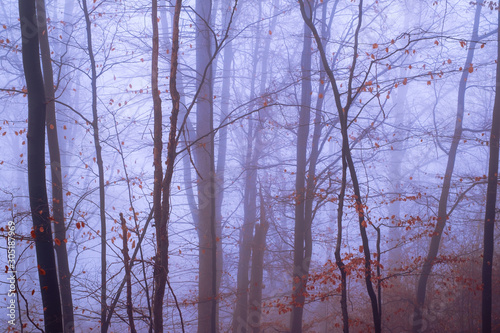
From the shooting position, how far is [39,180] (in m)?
4.21

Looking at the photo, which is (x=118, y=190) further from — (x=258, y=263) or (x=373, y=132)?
Answer: (x=373, y=132)

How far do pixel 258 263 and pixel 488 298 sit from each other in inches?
211

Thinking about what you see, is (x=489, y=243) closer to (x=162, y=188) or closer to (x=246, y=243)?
(x=246, y=243)

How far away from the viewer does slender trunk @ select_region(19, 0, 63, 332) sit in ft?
13.5

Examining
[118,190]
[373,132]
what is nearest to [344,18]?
[373,132]

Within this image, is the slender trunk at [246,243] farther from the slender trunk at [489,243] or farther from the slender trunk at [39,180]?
the slender trunk at [489,243]

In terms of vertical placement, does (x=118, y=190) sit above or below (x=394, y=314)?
above

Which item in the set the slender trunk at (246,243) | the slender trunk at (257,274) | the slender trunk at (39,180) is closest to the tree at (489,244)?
the slender trunk at (257,274)

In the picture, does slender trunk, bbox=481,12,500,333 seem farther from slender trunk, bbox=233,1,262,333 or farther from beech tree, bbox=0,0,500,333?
slender trunk, bbox=233,1,262,333

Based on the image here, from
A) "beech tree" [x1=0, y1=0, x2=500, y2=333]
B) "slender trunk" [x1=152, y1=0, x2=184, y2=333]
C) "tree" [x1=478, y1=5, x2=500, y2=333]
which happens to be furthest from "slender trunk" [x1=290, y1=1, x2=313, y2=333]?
"slender trunk" [x1=152, y1=0, x2=184, y2=333]

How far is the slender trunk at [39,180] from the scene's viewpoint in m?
4.13

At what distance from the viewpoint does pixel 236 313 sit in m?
9.52

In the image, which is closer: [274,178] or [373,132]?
[373,132]

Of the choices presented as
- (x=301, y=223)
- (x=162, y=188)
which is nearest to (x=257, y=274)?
(x=301, y=223)
